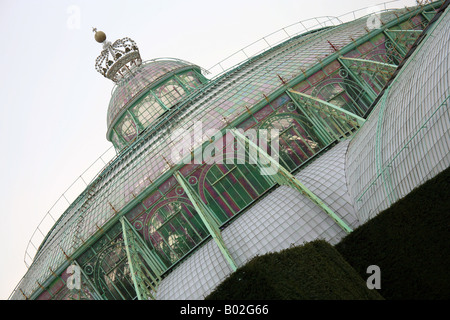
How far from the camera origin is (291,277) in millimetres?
10367

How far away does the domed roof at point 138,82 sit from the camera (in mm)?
39438

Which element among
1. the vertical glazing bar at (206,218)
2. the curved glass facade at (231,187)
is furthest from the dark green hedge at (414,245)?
the vertical glazing bar at (206,218)

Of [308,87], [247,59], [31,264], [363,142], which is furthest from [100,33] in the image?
[363,142]

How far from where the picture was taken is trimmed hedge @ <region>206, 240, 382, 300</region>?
9.62 metres

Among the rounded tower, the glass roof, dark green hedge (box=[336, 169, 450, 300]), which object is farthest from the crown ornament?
dark green hedge (box=[336, 169, 450, 300])

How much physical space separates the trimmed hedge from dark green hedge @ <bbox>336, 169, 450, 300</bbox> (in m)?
1.02

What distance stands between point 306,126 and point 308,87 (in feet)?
9.20

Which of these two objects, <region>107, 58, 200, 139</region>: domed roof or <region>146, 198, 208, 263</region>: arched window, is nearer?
<region>146, 198, 208, 263</region>: arched window

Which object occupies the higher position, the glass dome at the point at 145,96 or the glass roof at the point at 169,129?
the glass dome at the point at 145,96

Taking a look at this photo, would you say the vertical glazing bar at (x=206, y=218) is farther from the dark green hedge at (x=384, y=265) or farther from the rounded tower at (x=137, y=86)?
the rounded tower at (x=137, y=86)
